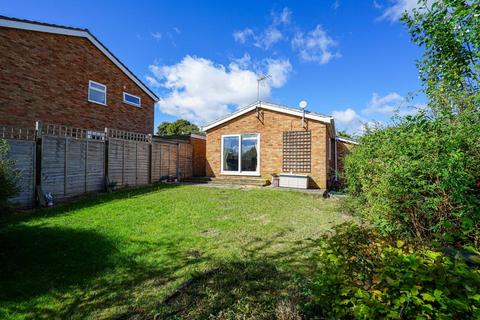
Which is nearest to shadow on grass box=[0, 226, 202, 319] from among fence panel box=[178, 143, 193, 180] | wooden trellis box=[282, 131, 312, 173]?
wooden trellis box=[282, 131, 312, 173]

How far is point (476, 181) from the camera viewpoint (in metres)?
2.94

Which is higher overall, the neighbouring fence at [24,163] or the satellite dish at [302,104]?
the satellite dish at [302,104]

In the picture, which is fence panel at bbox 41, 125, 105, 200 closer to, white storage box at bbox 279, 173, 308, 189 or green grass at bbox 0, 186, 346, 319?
green grass at bbox 0, 186, 346, 319

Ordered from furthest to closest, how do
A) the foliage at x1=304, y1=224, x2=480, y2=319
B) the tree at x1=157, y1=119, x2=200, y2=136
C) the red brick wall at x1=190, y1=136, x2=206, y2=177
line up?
the tree at x1=157, y1=119, x2=200, y2=136, the red brick wall at x1=190, y1=136, x2=206, y2=177, the foliage at x1=304, y1=224, x2=480, y2=319

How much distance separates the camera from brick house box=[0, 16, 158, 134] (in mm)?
10508

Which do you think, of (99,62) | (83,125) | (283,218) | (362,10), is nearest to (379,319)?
(283,218)

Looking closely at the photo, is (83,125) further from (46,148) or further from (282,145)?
(282,145)

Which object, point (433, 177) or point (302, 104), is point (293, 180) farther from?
point (433, 177)

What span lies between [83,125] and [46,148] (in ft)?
17.2

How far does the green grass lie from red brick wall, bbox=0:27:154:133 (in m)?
6.56

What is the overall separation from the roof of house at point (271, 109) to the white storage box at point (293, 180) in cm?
328

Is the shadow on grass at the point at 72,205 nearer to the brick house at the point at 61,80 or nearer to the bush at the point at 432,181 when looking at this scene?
the brick house at the point at 61,80

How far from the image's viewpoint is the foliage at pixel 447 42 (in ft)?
21.7

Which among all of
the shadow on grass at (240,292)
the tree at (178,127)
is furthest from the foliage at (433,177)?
the tree at (178,127)
